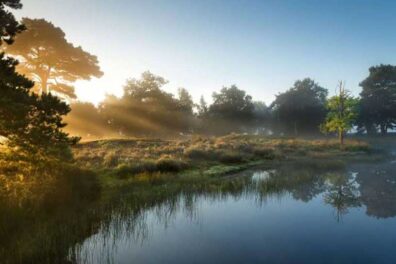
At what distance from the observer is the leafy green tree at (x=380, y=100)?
70438 millimetres

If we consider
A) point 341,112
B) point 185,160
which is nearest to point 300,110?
point 341,112

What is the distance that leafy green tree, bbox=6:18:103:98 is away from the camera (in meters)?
34.5

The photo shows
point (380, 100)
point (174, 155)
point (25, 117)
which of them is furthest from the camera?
point (380, 100)

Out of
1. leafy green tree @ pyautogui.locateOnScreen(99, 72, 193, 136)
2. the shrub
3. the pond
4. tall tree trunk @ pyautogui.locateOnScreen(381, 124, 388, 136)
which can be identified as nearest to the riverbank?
the shrub

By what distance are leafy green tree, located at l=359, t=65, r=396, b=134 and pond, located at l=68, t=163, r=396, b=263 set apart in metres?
62.7

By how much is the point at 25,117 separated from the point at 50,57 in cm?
2841

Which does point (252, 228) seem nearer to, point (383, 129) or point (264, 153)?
point (264, 153)

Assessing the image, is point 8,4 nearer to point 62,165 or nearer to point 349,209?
point 62,165

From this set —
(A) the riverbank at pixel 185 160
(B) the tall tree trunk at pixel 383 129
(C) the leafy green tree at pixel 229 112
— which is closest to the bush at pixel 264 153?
(A) the riverbank at pixel 185 160

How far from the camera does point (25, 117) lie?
11008 mm

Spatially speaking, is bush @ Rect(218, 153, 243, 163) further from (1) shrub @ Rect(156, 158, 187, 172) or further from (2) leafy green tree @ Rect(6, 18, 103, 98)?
(2) leafy green tree @ Rect(6, 18, 103, 98)

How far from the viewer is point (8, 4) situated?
42.6ft

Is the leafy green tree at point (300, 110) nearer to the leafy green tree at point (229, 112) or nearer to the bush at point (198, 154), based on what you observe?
the leafy green tree at point (229, 112)

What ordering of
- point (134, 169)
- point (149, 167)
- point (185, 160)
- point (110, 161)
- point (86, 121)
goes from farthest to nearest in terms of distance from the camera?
point (86, 121), point (185, 160), point (110, 161), point (149, 167), point (134, 169)
